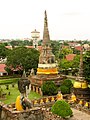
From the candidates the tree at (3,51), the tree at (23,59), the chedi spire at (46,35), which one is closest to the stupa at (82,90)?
the chedi spire at (46,35)

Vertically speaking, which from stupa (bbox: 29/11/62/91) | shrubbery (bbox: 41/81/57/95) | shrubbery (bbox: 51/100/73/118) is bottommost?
shrubbery (bbox: 51/100/73/118)

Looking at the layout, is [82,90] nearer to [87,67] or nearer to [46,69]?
[87,67]

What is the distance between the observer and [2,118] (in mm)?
8633

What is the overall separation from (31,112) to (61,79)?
24.9 meters

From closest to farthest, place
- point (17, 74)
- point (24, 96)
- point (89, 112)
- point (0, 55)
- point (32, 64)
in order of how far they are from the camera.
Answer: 1. point (24, 96)
2. point (89, 112)
3. point (32, 64)
4. point (17, 74)
5. point (0, 55)

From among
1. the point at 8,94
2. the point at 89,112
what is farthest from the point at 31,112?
the point at 8,94

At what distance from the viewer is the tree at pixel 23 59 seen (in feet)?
136

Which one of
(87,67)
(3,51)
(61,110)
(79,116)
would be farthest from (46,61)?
(3,51)

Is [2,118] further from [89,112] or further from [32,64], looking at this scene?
[32,64]

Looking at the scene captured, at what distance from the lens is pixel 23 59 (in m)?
41.6

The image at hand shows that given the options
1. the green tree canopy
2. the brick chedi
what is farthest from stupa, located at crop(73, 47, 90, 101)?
the brick chedi

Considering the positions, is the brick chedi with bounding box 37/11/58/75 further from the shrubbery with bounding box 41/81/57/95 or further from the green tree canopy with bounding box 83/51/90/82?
the green tree canopy with bounding box 83/51/90/82

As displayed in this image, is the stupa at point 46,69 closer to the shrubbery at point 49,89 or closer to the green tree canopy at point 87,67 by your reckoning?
the shrubbery at point 49,89

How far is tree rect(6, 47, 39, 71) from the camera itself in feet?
136
